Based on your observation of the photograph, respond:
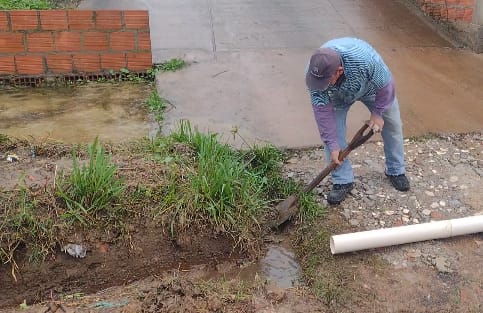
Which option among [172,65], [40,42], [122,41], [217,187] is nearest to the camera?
[217,187]

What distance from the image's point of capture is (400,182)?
12.2 ft

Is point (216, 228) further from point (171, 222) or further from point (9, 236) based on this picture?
point (9, 236)

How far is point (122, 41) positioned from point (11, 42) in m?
0.98

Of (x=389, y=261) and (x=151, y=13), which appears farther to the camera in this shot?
(x=151, y=13)

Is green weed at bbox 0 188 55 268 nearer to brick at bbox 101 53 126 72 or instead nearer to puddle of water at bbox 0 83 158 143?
puddle of water at bbox 0 83 158 143

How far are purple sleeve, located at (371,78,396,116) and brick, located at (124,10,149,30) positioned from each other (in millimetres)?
2525

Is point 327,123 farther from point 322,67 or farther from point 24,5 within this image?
point 24,5

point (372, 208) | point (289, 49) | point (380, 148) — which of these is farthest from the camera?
point (289, 49)

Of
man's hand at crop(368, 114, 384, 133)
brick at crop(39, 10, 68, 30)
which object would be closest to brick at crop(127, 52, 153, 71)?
brick at crop(39, 10, 68, 30)

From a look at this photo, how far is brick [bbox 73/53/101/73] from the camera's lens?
4973mm

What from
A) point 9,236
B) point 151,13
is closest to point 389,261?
point 9,236

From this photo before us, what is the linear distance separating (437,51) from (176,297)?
413cm

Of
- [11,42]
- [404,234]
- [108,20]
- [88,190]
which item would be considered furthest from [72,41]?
[404,234]

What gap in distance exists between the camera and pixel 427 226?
324cm
